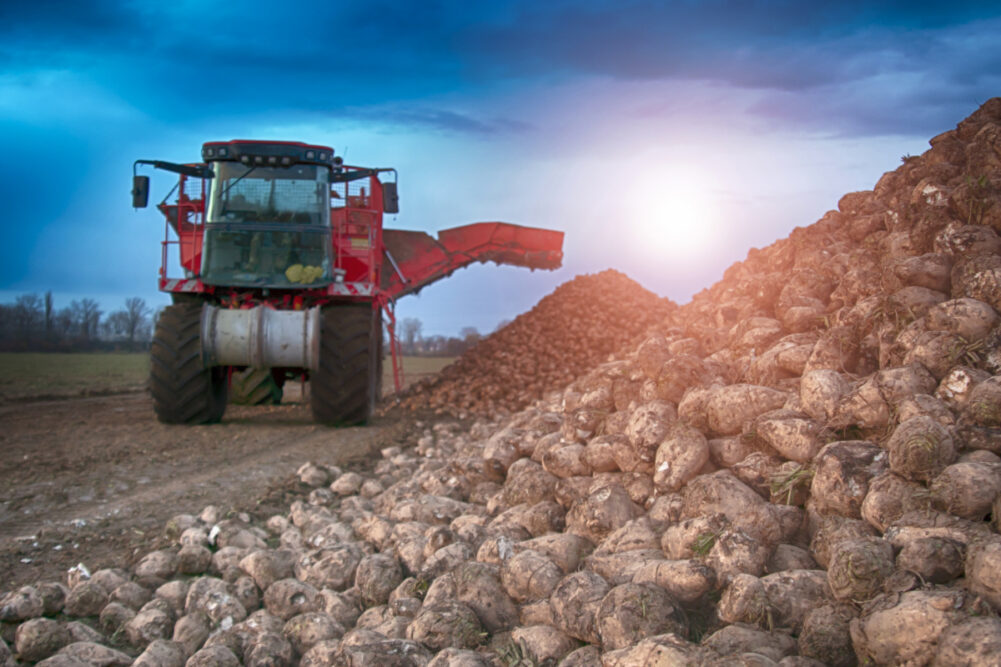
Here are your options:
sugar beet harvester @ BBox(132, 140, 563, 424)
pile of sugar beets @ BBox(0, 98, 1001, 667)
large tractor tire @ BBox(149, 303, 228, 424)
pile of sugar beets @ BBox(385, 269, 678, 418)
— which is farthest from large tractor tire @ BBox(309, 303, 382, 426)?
pile of sugar beets @ BBox(0, 98, 1001, 667)

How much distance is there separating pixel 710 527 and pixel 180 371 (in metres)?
6.78

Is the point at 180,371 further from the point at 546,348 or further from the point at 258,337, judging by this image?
the point at 546,348

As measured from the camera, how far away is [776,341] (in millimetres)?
4789

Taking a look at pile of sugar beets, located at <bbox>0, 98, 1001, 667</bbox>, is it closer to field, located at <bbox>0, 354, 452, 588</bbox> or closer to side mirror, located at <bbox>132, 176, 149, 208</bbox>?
field, located at <bbox>0, 354, 452, 588</bbox>

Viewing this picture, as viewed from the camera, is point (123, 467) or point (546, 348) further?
point (546, 348)

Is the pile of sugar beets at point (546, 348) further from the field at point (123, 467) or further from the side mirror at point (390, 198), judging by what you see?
the side mirror at point (390, 198)

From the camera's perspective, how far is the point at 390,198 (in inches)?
373

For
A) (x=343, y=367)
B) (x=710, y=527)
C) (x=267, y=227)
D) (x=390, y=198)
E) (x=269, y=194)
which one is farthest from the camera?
(x=390, y=198)

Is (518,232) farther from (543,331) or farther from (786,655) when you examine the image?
(786,655)

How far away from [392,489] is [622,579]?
2639mm

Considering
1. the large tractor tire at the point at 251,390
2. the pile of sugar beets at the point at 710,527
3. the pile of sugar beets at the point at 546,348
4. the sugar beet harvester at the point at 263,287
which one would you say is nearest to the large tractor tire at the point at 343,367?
the sugar beet harvester at the point at 263,287

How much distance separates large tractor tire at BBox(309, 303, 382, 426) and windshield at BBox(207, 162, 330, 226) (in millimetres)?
1224

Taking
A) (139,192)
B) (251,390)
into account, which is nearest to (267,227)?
(139,192)

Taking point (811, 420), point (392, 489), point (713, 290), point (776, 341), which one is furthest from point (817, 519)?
point (713, 290)
